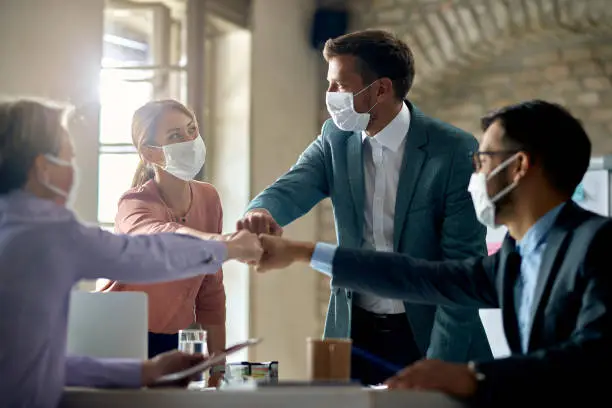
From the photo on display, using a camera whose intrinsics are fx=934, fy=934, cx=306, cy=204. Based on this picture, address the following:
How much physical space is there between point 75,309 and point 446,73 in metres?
3.90

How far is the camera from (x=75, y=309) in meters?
1.88

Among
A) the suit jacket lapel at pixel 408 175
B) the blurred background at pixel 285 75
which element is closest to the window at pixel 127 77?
the blurred background at pixel 285 75

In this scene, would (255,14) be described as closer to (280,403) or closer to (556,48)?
(556,48)

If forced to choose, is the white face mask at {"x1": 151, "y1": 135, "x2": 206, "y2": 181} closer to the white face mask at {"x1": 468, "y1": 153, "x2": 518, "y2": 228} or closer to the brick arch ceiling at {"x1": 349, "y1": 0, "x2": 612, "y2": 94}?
the white face mask at {"x1": 468, "y1": 153, "x2": 518, "y2": 228}

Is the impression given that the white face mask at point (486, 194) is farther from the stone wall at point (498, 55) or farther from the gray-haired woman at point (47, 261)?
the stone wall at point (498, 55)

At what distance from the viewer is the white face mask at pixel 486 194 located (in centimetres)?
191

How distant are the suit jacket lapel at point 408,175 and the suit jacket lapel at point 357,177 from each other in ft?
0.34

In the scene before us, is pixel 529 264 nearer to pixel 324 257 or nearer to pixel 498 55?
pixel 324 257

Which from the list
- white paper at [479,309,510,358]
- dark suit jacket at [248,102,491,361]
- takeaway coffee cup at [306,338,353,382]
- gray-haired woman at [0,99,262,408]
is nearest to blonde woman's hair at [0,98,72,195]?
gray-haired woman at [0,99,262,408]

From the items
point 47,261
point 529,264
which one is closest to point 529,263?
point 529,264

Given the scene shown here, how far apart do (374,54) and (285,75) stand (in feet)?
8.68

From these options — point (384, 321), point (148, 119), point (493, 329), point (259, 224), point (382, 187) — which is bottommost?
point (493, 329)

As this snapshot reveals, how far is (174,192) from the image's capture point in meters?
2.76

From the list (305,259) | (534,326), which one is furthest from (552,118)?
(305,259)
